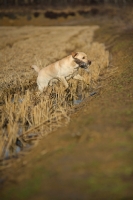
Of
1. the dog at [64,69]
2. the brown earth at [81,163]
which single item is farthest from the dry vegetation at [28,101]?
the brown earth at [81,163]

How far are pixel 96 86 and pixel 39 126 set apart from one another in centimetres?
369

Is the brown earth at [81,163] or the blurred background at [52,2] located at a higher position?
the blurred background at [52,2]

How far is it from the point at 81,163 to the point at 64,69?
14.6ft

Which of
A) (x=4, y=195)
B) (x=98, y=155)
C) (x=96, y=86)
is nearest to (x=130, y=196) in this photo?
(x=98, y=155)

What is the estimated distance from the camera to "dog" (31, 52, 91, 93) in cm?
825

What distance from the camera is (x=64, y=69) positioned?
8391mm

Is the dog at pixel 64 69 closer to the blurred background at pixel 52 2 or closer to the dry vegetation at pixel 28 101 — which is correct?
the dry vegetation at pixel 28 101

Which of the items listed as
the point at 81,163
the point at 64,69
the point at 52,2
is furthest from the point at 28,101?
the point at 52,2

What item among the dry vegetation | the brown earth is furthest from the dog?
the brown earth

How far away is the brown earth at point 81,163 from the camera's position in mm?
3773

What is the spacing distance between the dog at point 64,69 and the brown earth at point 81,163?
91.0 inches

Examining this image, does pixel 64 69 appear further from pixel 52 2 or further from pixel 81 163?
pixel 52 2

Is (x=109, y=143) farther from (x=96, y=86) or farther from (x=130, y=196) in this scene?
(x=96, y=86)

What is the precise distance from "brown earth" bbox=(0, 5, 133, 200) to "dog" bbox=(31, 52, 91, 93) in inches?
91.0
